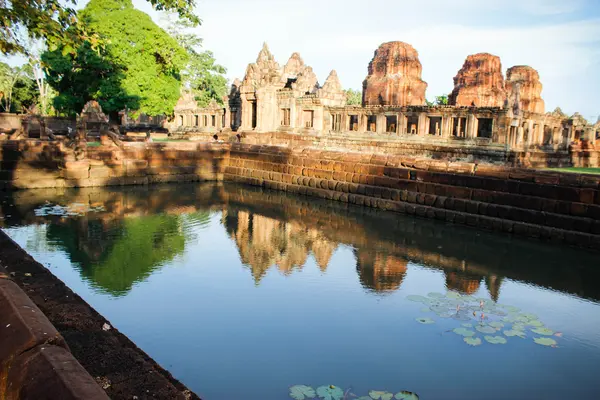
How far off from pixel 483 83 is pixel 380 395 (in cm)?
3689

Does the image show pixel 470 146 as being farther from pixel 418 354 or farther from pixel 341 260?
pixel 418 354

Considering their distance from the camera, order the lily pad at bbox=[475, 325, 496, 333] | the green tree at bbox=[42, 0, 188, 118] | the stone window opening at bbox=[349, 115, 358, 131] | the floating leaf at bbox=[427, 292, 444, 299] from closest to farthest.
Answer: the lily pad at bbox=[475, 325, 496, 333] < the floating leaf at bbox=[427, 292, 444, 299] < the green tree at bbox=[42, 0, 188, 118] < the stone window opening at bbox=[349, 115, 358, 131]

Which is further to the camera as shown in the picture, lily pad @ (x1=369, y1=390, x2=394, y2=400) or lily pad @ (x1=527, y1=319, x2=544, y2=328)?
lily pad @ (x1=527, y1=319, x2=544, y2=328)

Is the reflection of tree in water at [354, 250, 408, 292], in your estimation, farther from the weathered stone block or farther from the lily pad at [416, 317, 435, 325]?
the weathered stone block

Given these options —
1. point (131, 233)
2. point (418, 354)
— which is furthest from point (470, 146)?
point (418, 354)

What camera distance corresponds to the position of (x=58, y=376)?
221cm

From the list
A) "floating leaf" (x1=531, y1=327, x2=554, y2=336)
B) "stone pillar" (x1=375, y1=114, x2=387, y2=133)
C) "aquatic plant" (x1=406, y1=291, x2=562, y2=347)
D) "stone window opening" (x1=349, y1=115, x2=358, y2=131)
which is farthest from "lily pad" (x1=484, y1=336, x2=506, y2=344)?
"stone window opening" (x1=349, y1=115, x2=358, y2=131)

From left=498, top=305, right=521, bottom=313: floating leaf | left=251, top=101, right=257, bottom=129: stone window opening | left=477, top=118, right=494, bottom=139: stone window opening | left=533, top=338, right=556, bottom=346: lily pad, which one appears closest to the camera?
left=533, top=338, right=556, bottom=346: lily pad

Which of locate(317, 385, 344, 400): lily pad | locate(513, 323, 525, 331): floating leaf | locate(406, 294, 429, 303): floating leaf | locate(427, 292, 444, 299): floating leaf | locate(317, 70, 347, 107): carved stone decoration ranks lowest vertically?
locate(317, 385, 344, 400): lily pad

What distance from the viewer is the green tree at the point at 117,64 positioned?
28328 mm

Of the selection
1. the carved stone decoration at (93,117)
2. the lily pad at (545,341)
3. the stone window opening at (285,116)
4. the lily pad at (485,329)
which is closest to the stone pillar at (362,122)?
the stone window opening at (285,116)

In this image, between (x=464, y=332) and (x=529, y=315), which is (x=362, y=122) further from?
(x=464, y=332)

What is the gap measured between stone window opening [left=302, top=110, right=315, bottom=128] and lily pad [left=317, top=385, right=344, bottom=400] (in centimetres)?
2230

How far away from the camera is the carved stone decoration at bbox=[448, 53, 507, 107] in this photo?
120 feet
